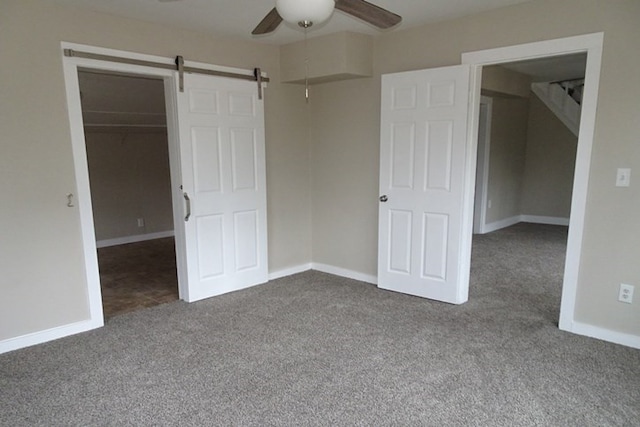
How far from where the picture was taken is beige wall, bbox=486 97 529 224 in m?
6.55

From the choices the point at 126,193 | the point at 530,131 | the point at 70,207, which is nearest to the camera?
the point at 70,207

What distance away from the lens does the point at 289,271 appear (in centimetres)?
461

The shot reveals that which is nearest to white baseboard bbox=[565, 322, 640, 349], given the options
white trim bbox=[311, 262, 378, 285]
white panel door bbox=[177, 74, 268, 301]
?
white trim bbox=[311, 262, 378, 285]

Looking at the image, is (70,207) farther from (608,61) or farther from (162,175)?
(608,61)

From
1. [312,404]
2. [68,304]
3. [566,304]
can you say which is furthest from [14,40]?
[566,304]

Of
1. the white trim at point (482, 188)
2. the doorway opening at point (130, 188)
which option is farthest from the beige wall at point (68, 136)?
the white trim at point (482, 188)

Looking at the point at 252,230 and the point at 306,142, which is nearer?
the point at 252,230

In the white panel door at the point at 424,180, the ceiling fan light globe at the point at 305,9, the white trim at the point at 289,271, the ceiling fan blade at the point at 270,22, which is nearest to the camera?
the ceiling fan light globe at the point at 305,9

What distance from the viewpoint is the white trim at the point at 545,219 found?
706cm

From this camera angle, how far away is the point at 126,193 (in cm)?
604

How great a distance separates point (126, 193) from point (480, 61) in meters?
4.96

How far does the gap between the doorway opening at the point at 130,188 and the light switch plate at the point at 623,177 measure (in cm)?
363

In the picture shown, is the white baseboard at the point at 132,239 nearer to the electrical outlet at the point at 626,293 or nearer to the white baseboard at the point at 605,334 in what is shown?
the white baseboard at the point at 605,334

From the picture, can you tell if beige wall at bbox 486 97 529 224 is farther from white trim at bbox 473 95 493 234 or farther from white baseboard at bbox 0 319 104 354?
white baseboard at bbox 0 319 104 354
